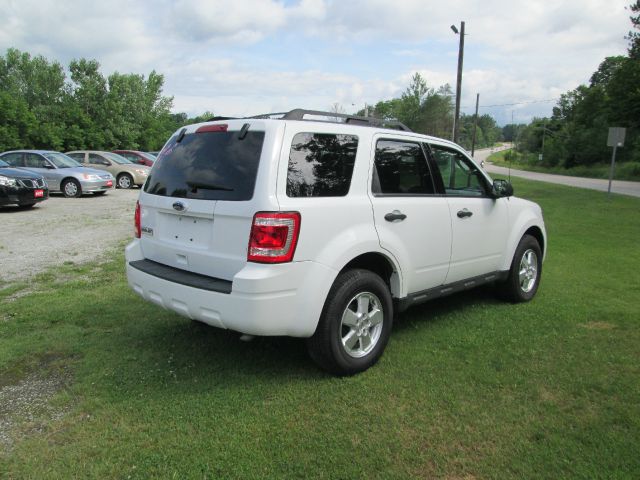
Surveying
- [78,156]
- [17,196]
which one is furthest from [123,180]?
[17,196]

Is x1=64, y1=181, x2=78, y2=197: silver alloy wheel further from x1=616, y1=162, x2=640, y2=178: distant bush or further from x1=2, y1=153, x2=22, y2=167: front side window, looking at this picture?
x1=616, y1=162, x2=640, y2=178: distant bush

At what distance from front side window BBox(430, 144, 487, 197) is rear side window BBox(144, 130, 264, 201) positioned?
1922 millimetres

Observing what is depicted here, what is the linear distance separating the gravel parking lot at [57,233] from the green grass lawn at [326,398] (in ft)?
6.64

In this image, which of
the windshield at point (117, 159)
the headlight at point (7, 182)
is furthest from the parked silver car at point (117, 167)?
the headlight at point (7, 182)

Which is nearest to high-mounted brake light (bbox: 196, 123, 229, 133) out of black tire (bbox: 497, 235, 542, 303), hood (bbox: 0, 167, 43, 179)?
black tire (bbox: 497, 235, 542, 303)

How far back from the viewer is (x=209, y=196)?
11.6 feet

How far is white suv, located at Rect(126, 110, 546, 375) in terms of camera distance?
3289 mm

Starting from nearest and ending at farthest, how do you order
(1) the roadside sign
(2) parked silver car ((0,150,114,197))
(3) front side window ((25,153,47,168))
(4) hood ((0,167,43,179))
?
(4) hood ((0,167,43,179)) → (2) parked silver car ((0,150,114,197)) → (3) front side window ((25,153,47,168)) → (1) the roadside sign

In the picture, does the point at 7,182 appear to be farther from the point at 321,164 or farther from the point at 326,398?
A: the point at 326,398

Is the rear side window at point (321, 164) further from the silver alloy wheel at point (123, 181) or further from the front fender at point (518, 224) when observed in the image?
the silver alloy wheel at point (123, 181)

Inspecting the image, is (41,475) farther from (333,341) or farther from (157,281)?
(333,341)

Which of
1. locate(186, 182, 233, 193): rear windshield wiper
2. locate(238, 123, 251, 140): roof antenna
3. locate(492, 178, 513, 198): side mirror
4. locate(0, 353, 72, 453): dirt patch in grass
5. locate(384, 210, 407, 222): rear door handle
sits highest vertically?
locate(238, 123, 251, 140): roof antenna

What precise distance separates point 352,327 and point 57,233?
829 cm

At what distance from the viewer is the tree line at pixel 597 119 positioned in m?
31.0
